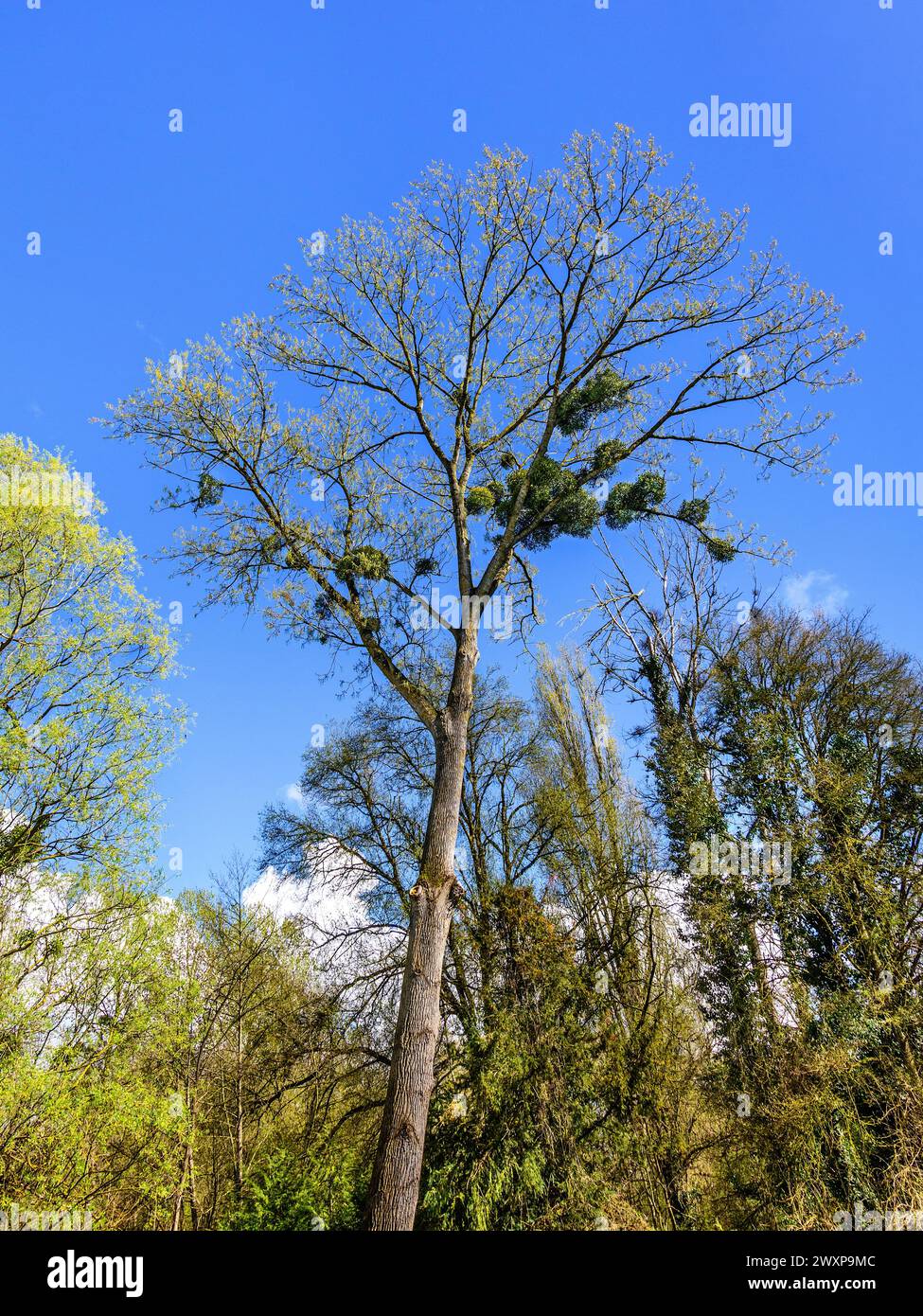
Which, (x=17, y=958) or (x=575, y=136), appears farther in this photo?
(x=575, y=136)

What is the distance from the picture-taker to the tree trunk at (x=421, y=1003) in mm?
5148

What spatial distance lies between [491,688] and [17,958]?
346 inches

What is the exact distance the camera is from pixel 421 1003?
19.2 ft

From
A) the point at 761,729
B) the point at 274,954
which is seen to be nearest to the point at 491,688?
the point at 761,729

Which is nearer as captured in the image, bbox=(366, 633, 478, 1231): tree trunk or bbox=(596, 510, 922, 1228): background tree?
bbox=(366, 633, 478, 1231): tree trunk

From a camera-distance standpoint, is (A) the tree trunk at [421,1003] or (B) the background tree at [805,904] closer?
(A) the tree trunk at [421,1003]

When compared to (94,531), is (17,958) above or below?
below

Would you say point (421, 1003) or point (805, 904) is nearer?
point (421, 1003)

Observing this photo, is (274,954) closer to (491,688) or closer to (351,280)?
(491,688)

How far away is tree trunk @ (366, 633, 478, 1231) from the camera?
515 cm

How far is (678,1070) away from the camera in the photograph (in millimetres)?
8695
